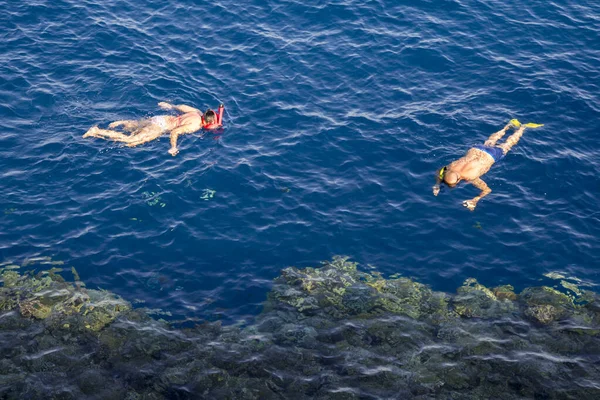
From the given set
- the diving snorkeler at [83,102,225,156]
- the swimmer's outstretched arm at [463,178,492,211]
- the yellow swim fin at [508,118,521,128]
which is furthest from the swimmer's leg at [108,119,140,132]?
the yellow swim fin at [508,118,521,128]

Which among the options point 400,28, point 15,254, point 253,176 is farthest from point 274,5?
point 15,254

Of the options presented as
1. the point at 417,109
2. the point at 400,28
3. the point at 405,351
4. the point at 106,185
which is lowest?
the point at 405,351

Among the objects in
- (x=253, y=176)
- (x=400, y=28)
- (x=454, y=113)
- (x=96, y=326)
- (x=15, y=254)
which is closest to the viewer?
(x=96, y=326)

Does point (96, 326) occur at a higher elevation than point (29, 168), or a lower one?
lower

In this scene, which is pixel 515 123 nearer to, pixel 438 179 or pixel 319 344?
pixel 438 179

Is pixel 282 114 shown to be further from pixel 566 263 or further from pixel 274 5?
pixel 566 263

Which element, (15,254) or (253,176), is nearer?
(15,254)

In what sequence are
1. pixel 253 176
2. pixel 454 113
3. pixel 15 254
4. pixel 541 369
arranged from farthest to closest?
pixel 454 113 → pixel 253 176 → pixel 15 254 → pixel 541 369

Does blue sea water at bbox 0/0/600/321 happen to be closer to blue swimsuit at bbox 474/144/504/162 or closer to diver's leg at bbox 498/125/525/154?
diver's leg at bbox 498/125/525/154
